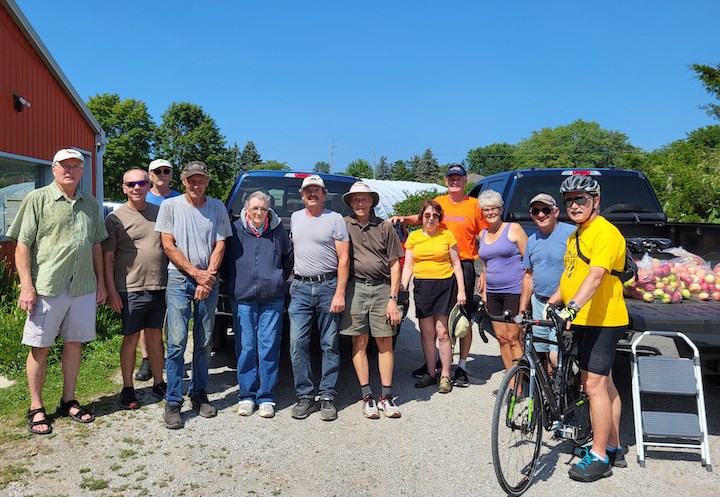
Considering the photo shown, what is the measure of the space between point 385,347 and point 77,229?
2.65 m

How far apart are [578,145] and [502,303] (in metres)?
115

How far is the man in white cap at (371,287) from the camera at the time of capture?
4812 millimetres

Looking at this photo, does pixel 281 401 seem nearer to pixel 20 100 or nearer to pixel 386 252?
pixel 386 252

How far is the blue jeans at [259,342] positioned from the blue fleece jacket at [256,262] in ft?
0.31

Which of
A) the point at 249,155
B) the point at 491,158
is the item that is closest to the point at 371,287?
the point at 249,155

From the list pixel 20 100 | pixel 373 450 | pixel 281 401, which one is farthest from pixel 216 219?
pixel 20 100

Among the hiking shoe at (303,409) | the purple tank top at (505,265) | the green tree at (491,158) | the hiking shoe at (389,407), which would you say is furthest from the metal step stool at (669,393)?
the green tree at (491,158)

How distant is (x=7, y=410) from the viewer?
178 inches

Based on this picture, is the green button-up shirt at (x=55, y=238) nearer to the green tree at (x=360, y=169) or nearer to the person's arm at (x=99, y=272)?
the person's arm at (x=99, y=272)

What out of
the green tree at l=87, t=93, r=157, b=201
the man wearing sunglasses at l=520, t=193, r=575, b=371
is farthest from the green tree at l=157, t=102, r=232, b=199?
the man wearing sunglasses at l=520, t=193, r=575, b=371

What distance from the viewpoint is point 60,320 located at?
4.31 meters

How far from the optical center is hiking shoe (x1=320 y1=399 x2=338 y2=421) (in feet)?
15.2

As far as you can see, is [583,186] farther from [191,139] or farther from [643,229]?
[191,139]

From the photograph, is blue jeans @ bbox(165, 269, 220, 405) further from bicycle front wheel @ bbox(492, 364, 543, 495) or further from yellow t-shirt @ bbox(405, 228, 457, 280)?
bicycle front wheel @ bbox(492, 364, 543, 495)
